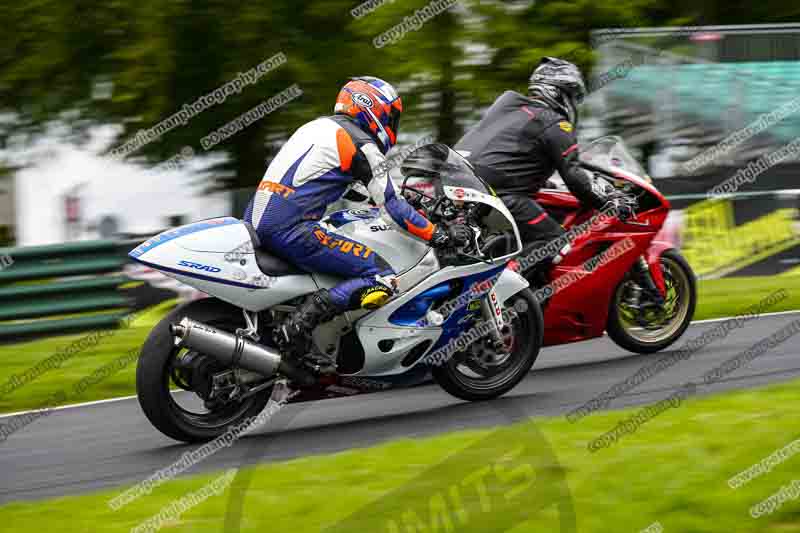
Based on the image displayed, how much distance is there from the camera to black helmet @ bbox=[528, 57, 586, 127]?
27.7 ft

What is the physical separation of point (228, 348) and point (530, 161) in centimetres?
287

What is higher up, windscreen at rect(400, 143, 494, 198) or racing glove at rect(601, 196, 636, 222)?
windscreen at rect(400, 143, 494, 198)

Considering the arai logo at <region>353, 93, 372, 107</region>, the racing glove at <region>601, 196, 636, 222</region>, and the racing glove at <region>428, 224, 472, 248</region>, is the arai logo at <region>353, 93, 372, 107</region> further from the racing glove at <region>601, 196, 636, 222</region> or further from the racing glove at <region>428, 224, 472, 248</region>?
the racing glove at <region>601, 196, 636, 222</region>

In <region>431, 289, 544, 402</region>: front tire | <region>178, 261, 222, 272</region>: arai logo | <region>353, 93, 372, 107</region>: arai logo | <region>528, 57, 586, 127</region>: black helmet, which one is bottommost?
<region>431, 289, 544, 402</region>: front tire

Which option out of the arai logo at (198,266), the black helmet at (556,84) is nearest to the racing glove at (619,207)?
the black helmet at (556,84)

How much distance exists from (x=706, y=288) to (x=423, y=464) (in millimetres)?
7151

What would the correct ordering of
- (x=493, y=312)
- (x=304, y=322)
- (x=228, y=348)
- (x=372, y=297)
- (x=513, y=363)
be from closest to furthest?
(x=228, y=348), (x=304, y=322), (x=372, y=297), (x=493, y=312), (x=513, y=363)

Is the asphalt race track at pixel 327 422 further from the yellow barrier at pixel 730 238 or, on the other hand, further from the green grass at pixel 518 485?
the yellow barrier at pixel 730 238

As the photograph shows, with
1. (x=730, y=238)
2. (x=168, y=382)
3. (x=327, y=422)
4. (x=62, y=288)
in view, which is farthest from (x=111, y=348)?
(x=730, y=238)

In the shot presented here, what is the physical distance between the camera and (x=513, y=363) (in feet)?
24.5

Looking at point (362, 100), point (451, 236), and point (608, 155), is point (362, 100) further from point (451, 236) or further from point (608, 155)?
point (608, 155)

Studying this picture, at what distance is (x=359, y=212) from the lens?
23.4ft

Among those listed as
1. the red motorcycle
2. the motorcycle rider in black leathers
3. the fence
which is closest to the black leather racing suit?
the motorcycle rider in black leathers

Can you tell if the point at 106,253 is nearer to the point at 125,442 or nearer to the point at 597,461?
the point at 125,442
